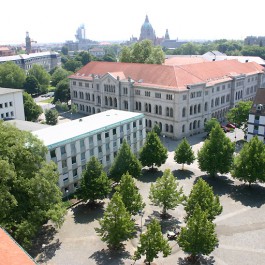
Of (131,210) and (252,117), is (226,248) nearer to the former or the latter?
(131,210)

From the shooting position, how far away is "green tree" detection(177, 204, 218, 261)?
36125 mm

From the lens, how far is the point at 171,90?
8156 cm

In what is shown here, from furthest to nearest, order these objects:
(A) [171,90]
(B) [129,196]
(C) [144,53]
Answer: (C) [144,53] → (A) [171,90] → (B) [129,196]

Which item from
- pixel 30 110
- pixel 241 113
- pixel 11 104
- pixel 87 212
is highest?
pixel 11 104

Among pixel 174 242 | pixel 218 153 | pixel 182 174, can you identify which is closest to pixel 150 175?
pixel 182 174

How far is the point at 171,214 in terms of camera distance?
4900 centimetres

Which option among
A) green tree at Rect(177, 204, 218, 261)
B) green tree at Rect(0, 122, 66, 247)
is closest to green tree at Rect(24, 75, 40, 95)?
green tree at Rect(0, 122, 66, 247)

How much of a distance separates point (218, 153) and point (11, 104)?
194 ft

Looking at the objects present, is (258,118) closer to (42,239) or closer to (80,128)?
(80,128)

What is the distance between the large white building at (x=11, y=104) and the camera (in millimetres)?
88062

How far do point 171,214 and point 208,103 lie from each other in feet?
155

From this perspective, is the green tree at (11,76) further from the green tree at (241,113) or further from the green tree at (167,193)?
the green tree at (167,193)

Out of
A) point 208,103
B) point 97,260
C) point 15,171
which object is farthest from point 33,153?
point 208,103

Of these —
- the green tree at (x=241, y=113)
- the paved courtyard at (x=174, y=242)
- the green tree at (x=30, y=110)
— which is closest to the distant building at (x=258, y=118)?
the green tree at (x=241, y=113)
